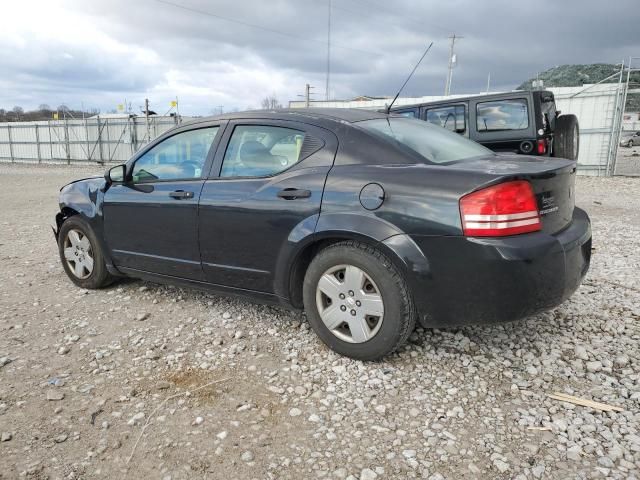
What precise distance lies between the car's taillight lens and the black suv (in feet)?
21.3

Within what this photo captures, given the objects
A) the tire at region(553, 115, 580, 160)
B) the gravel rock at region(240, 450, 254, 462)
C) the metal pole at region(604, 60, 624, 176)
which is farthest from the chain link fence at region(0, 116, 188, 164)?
the gravel rock at region(240, 450, 254, 462)

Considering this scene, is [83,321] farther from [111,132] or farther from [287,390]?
[111,132]

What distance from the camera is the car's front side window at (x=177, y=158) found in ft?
11.8

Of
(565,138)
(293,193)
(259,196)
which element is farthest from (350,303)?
(565,138)

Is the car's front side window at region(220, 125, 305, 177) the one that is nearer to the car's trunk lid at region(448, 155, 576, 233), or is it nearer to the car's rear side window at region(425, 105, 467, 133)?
the car's trunk lid at region(448, 155, 576, 233)

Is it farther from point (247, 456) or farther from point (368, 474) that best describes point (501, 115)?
point (247, 456)

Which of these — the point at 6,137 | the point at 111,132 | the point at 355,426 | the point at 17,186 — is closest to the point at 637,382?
the point at 355,426

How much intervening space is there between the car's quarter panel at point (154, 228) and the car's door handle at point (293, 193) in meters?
0.75

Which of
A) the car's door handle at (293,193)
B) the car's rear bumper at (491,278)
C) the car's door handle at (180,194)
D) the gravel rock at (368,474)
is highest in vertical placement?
the car's door handle at (293,193)

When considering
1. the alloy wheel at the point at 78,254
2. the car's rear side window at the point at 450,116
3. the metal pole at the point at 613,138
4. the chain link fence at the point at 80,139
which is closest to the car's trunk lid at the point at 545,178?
the alloy wheel at the point at 78,254

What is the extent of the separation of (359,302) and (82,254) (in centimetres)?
281

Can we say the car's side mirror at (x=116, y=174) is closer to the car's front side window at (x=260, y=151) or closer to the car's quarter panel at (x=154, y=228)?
the car's quarter panel at (x=154, y=228)

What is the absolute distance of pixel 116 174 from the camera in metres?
4.07

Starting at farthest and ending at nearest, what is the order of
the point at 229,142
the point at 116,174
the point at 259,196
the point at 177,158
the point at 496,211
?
the point at 116,174
the point at 177,158
the point at 229,142
the point at 259,196
the point at 496,211
